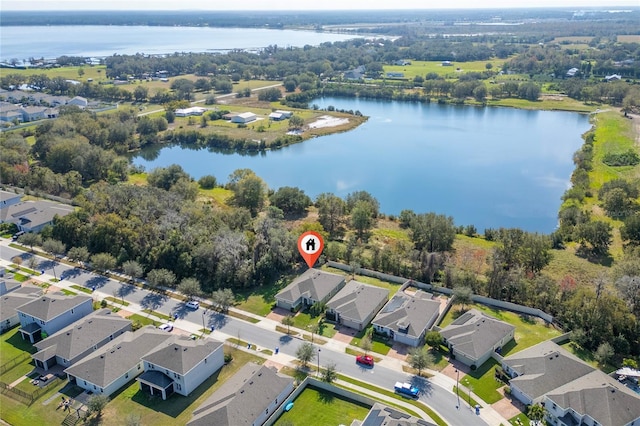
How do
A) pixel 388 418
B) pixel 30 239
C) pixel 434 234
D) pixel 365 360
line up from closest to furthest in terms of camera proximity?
pixel 388 418 → pixel 365 360 → pixel 434 234 → pixel 30 239

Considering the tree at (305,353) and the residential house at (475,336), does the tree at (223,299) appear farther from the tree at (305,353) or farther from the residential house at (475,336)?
the residential house at (475,336)

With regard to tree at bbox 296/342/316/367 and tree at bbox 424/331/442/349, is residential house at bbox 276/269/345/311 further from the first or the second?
tree at bbox 424/331/442/349

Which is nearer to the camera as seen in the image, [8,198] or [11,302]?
[11,302]

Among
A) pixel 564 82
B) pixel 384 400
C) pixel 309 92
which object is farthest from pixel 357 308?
pixel 564 82

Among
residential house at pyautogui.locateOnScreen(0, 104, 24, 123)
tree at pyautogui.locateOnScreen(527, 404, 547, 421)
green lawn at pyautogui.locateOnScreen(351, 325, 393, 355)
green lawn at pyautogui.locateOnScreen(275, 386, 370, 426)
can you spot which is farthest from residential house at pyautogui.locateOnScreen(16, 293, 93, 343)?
residential house at pyautogui.locateOnScreen(0, 104, 24, 123)

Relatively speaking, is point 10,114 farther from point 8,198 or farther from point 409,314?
point 409,314

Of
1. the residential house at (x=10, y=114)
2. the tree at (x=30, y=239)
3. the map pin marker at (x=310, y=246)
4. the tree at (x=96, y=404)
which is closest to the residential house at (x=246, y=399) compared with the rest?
the tree at (x=96, y=404)

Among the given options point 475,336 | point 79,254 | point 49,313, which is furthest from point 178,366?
point 79,254
